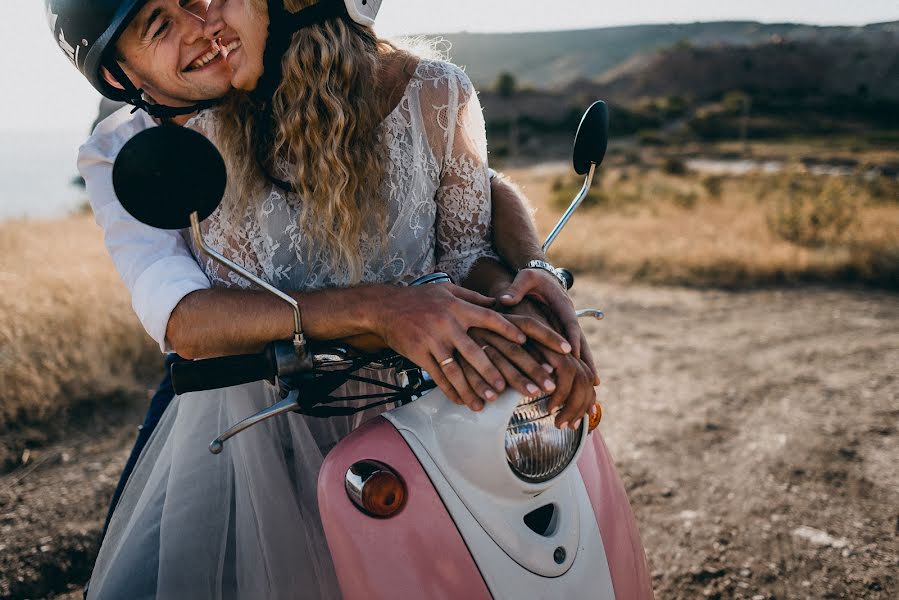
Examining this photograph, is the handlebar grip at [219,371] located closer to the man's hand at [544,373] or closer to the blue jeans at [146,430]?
the man's hand at [544,373]

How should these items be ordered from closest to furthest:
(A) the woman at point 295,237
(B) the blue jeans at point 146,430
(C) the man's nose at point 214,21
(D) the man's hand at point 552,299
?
(D) the man's hand at point 552,299 < (A) the woman at point 295,237 < (C) the man's nose at point 214,21 < (B) the blue jeans at point 146,430

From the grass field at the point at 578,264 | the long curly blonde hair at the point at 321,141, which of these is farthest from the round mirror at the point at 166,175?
the grass field at the point at 578,264

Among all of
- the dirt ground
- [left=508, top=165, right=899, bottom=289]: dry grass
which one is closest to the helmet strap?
the dirt ground

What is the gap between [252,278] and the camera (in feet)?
3.49

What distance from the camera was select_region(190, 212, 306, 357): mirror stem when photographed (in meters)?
1.03

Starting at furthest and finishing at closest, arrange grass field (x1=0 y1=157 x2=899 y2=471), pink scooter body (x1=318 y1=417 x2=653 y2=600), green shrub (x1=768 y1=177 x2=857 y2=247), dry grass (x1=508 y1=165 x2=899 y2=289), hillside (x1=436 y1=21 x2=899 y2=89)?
hillside (x1=436 y1=21 x2=899 y2=89)
green shrub (x1=768 y1=177 x2=857 y2=247)
dry grass (x1=508 y1=165 x2=899 y2=289)
grass field (x1=0 y1=157 x2=899 y2=471)
pink scooter body (x1=318 y1=417 x2=653 y2=600)

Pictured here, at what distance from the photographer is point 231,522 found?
4.96 feet

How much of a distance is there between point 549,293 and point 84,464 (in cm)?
303

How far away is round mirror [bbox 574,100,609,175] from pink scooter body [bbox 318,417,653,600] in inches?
33.1

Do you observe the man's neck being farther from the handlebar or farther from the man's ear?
the handlebar

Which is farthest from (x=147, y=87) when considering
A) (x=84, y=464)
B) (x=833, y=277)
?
(x=833, y=277)

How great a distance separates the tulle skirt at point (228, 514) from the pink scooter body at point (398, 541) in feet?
1.15

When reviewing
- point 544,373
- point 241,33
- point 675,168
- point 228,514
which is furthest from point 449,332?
point 675,168

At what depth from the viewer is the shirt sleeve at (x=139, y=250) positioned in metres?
1.38
